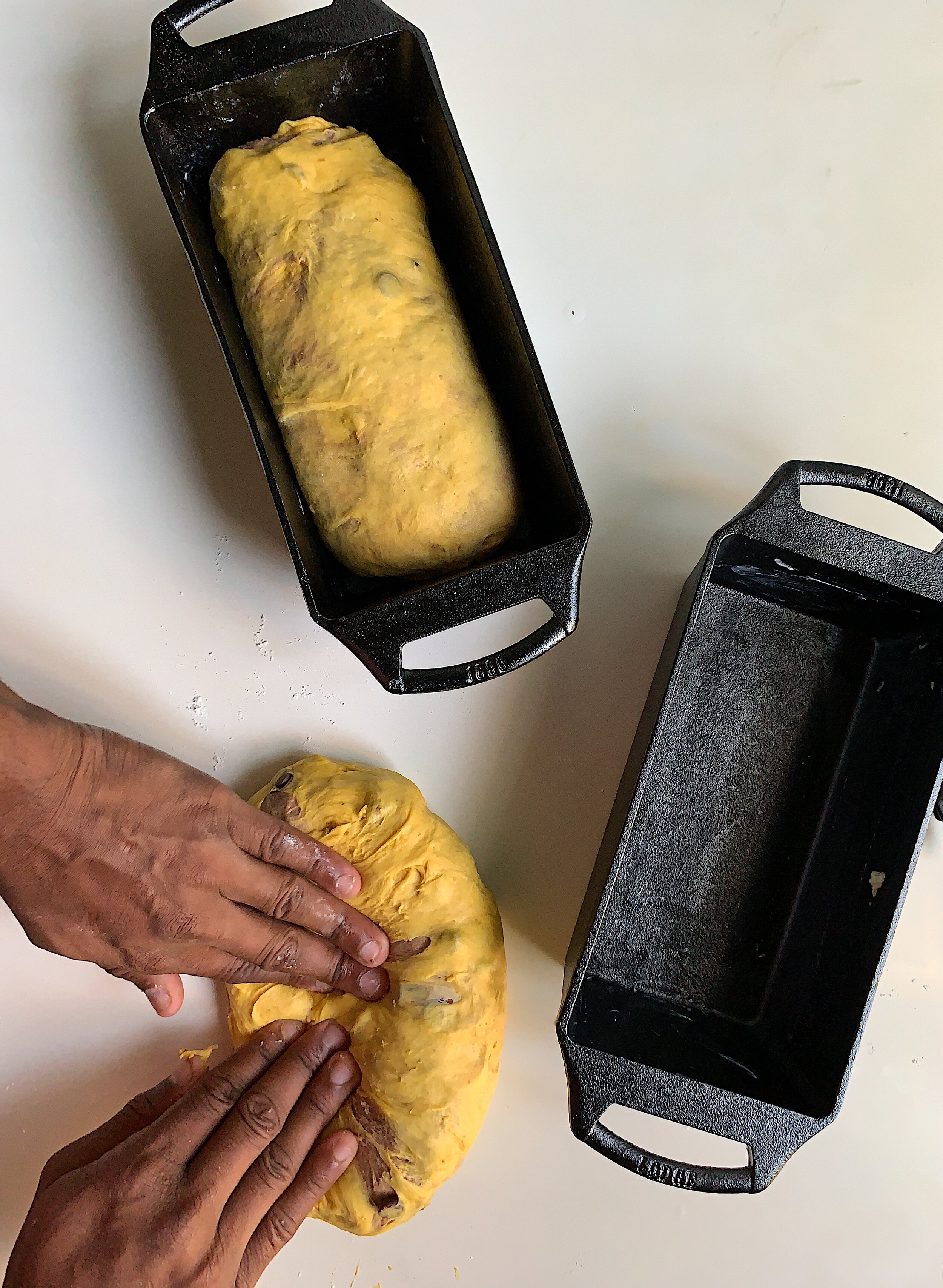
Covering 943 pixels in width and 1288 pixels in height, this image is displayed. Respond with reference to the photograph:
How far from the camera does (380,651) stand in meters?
0.97

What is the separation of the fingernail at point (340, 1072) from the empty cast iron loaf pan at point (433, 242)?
1.59ft

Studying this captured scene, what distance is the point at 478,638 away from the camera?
Answer: 123 cm

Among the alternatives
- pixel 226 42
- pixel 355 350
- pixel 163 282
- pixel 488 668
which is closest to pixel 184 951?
pixel 488 668

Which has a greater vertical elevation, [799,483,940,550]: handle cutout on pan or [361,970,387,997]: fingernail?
[799,483,940,550]: handle cutout on pan

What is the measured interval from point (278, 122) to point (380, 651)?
67 cm

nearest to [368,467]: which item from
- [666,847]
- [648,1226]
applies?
[666,847]

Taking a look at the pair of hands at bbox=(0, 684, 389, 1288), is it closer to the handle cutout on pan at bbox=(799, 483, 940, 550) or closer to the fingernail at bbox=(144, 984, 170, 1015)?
the fingernail at bbox=(144, 984, 170, 1015)

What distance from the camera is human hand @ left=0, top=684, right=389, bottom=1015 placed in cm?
99

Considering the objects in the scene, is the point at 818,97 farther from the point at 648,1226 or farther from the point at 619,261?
the point at 648,1226

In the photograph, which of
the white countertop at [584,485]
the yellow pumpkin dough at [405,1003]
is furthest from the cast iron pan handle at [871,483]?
the yellow pumpkin dough at [405,1003]

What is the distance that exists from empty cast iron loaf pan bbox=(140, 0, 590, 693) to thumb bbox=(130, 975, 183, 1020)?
520mm

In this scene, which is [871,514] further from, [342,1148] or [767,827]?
[342,1148]

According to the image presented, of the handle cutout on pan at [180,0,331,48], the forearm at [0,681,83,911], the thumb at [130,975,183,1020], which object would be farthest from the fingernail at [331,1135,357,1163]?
the handle cutout on pan at [180,0,331,48]

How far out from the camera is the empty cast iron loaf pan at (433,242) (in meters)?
0.96
